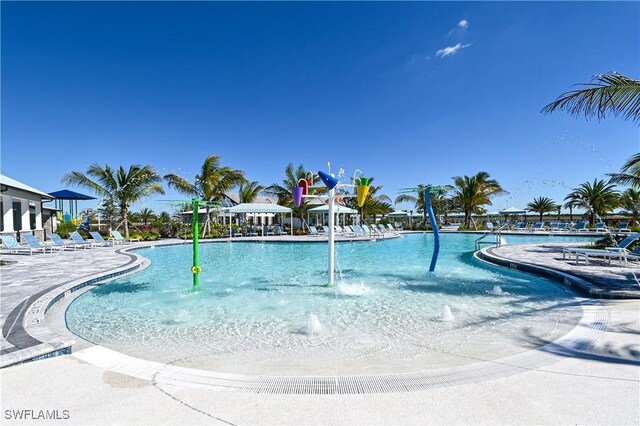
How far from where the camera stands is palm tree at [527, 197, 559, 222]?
40438mm

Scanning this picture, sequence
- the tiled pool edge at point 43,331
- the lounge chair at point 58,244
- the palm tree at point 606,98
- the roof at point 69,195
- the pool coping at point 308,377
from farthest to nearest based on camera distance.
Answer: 1. the roof at point 69,195
2. the lounge chair at point 58,244
3. the palm tree at point 606,98
4. the tiled pool edge at point 43,331
5. the pool coping at point 308,377

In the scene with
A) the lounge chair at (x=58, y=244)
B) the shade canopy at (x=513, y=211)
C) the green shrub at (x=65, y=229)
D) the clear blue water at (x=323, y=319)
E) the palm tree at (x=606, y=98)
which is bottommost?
the clear blue water at (x=323, y=319)

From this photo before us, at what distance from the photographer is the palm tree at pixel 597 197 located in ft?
103

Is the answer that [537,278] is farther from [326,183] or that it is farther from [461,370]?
[461,370]

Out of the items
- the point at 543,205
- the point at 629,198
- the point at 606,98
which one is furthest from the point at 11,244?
the point at 543,205

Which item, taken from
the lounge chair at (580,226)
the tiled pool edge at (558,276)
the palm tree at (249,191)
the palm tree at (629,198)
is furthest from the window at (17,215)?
the palm tree at (629,198)

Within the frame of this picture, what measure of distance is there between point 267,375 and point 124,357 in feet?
5.63

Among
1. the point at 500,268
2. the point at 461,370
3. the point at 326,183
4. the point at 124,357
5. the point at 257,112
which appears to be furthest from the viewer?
the point at 257,112

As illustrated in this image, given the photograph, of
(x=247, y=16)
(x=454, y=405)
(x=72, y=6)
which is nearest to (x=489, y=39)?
(x=247, y=16)

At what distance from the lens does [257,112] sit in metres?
25.5

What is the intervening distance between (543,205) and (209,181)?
4057 cm

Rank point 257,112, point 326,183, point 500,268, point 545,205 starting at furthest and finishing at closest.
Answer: point 545,205 → point 257,112 → point 500,268 → point 326,183

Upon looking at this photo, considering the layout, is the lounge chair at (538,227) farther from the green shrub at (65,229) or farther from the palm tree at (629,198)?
the green shrub at (65,229)

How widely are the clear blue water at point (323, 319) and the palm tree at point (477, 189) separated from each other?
954 inches
